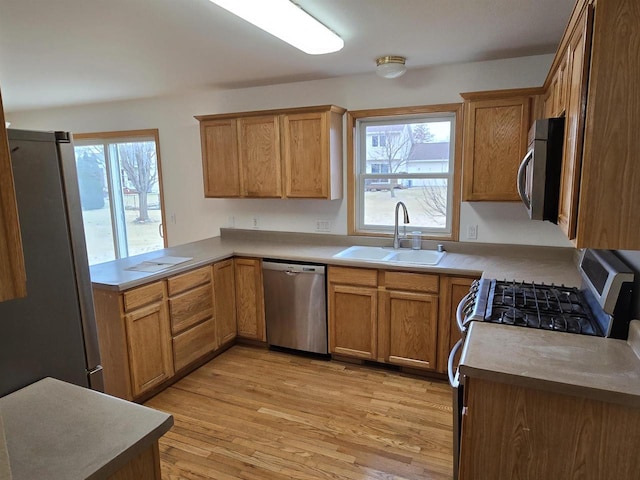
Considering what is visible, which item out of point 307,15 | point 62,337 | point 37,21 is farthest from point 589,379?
point 37,21

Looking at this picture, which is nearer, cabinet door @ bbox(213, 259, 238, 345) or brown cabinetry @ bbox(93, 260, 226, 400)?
brown cabinetry @ bbox(93, 260, 226, 400)

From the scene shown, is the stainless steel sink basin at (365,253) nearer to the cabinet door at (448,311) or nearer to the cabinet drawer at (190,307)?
the cabinet door at (448,311)

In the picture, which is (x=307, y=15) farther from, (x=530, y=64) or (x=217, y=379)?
(x=217, y=379)

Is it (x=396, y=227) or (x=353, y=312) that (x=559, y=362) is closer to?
(x=353, y=312)

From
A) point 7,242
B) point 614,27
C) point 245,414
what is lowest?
point 245,414

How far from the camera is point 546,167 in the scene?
1.69 metres

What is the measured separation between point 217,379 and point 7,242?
260cm

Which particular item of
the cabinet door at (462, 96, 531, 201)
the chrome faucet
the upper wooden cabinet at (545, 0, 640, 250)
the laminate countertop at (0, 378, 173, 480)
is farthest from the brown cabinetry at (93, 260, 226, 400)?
the upper wooden cabinet at (545, 0, 640, 250)

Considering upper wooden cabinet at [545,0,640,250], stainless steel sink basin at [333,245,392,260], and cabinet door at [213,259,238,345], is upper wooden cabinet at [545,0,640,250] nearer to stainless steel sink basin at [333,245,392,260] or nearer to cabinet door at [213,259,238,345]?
stainless steel sink basin at [333,245,392,260]

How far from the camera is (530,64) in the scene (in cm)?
292

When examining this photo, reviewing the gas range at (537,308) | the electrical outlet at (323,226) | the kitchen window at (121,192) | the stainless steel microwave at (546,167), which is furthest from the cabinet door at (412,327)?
the kitchen window at (121,192)

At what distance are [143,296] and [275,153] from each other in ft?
5.31

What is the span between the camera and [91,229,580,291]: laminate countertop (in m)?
2.61

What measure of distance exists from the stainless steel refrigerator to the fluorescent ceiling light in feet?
3.34
